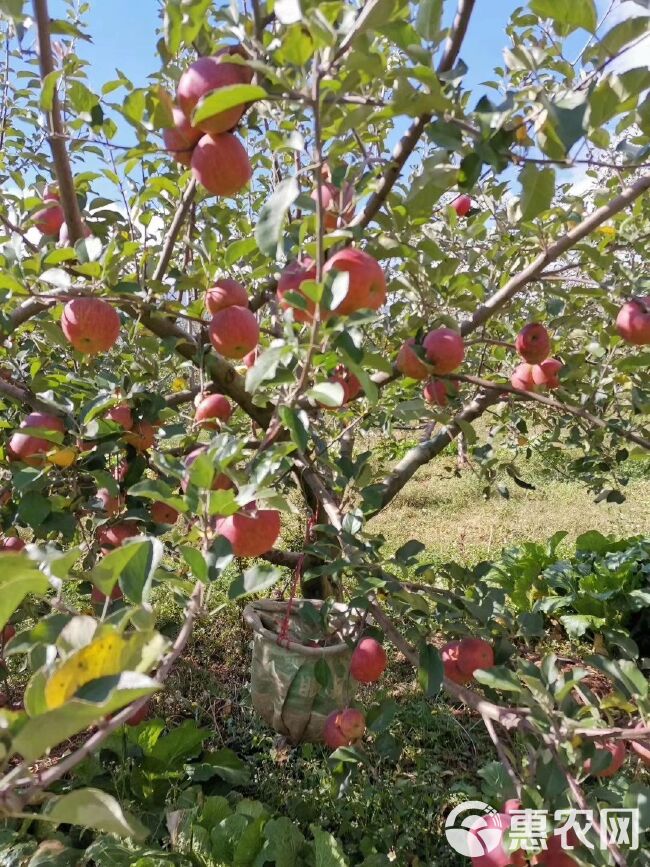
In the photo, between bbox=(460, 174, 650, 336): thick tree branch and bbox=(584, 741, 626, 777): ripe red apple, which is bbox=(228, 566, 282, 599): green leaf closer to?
bbox=(584, 741, 626, 777): ripe red apple

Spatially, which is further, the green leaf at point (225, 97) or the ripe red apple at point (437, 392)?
the ripe red apple at point (437, 392)

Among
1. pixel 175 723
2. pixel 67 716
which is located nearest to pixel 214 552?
pixel 67 716

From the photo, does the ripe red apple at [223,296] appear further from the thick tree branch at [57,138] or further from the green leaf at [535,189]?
the green leaf at [535,189]

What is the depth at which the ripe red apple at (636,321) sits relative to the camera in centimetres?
130

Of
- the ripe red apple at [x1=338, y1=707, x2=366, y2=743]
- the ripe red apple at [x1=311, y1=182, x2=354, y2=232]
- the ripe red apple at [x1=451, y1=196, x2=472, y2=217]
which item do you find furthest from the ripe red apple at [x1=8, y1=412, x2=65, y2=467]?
the ripe red apple at [x1=451, y1=196, x2=472, y2=217]

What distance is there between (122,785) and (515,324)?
2.05 m

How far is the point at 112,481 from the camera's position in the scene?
1195 millimetres

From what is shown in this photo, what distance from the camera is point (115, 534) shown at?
126 cm

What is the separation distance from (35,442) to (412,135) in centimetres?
94

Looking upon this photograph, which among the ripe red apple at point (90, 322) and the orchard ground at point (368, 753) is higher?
the ripe red apple at point (90, 322)

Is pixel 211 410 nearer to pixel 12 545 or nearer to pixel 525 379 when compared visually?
pixel 12 545

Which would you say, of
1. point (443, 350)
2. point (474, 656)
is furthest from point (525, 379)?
point (474, 656)

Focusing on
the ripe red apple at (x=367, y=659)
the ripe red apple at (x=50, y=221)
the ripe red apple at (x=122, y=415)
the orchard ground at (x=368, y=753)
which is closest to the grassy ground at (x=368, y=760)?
the orchard ground at (x=368, y=753)

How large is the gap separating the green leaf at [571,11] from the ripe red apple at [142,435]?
1.06 m
